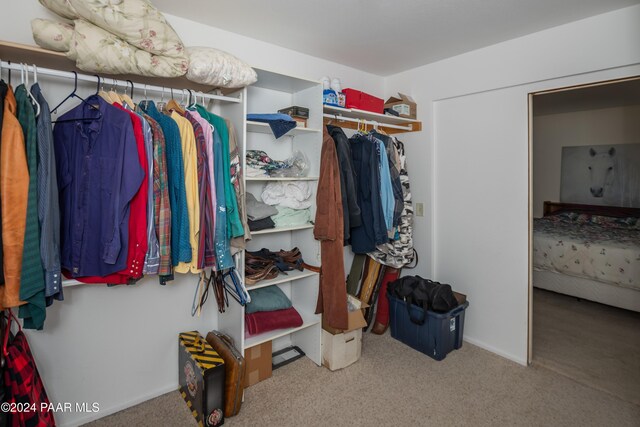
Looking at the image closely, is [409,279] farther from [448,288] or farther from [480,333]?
[480,333]

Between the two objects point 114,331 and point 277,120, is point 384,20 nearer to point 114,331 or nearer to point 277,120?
point 277,120

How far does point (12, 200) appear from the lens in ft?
4.25

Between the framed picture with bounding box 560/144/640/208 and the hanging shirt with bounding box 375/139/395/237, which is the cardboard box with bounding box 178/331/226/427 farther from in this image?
the framed picture with bounding box 560/144/640/208

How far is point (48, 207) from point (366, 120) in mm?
2418

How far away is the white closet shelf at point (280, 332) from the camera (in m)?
2.19

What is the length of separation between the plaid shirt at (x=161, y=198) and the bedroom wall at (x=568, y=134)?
5.57 m

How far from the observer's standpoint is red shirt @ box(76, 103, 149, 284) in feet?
5.20

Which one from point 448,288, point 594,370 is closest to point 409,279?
point 448,288

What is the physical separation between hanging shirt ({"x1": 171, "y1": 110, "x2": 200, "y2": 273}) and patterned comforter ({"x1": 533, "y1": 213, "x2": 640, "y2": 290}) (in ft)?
12.8

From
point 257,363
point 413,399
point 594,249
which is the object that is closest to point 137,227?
point 257,363

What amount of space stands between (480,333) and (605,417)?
0.95 metres

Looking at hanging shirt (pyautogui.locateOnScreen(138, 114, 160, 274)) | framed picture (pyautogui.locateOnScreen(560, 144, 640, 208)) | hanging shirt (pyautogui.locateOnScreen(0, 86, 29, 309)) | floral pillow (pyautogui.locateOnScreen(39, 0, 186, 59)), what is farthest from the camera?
framed picture (pyautogui.locateOnScreen(560, 144, 640, 208))

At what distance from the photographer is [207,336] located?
7.66 ft

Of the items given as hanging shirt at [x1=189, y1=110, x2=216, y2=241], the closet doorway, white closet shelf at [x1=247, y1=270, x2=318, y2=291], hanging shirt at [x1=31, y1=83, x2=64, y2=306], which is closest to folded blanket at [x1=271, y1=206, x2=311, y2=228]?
white closet shelf at [x1=247, y1=270, x2=318, y2=291]
